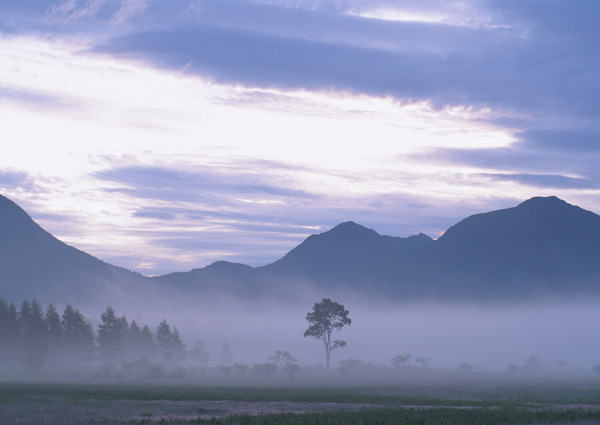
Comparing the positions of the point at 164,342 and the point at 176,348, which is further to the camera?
the point at 176,348

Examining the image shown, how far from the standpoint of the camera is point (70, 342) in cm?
11488

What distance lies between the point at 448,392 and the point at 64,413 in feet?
141

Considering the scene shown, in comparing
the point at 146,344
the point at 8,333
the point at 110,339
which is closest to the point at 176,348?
the point at 146,344

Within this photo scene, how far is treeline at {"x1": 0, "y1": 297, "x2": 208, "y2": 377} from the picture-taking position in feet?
338

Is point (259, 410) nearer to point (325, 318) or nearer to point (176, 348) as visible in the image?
point (325, 318)

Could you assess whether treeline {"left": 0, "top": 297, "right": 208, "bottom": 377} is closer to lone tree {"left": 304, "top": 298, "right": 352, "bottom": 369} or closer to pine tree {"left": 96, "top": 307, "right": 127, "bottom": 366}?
pine tree {"left": 96, "top": 307, "right": 127, "bottom": 366}

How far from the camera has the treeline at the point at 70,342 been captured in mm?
103000

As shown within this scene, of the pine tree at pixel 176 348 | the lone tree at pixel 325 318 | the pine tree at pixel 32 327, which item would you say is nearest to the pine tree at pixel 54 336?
the pine tree at pixel 32 327

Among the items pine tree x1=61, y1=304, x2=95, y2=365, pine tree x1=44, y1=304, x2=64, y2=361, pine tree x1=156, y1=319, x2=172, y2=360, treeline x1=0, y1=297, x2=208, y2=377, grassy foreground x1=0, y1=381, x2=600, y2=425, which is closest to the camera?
grassy foreground x1=0, y1=381, x2=600, y2=425

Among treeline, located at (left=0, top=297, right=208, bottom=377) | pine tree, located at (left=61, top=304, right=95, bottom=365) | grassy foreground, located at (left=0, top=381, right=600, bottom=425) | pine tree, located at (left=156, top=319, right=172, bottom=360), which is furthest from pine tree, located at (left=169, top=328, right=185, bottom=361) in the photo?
grassy foreground, located at (left=0, top=381, right=600, bottom=425)

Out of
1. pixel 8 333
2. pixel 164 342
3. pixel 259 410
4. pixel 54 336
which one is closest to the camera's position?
pixel 259 410

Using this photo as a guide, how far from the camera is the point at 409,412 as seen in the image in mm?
40031

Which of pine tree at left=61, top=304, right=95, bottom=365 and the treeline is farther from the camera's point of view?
pine tree at left=61, top=304, right=95, bottom=365

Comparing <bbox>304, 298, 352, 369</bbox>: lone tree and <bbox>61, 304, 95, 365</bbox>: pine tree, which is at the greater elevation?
<bbox>304, 298, 352, 369</bbox>: lone tree
